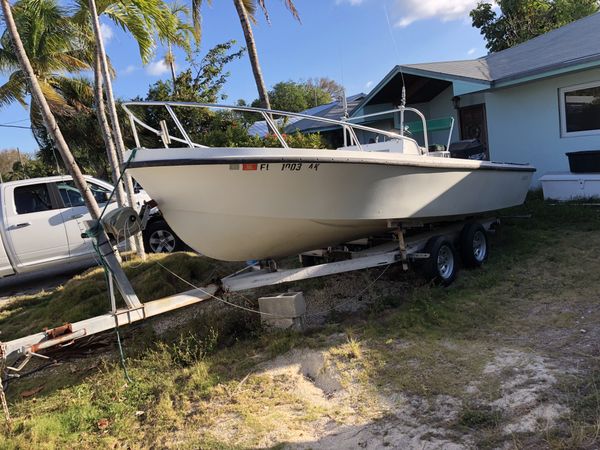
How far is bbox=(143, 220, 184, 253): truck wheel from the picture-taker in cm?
902

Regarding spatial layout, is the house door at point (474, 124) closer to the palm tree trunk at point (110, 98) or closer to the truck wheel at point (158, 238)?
the truck wheel at point (158, 238)

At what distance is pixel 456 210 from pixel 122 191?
5.50 meters

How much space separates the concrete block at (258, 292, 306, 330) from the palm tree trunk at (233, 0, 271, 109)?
893cm

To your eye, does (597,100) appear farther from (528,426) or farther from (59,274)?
(59,274)

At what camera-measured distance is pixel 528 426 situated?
3.04m

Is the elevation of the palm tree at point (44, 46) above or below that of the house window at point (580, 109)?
above

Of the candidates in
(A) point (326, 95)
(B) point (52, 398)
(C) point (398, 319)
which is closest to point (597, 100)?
(C) point (398, 319)

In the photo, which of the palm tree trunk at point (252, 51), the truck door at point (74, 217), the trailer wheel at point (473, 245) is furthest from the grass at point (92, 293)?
the palm tree trunk at point (252, 51)

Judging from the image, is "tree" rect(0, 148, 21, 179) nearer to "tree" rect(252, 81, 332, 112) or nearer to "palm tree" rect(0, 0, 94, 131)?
"tree" rect(252, 81, 332, 112)

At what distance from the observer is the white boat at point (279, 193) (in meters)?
4.30

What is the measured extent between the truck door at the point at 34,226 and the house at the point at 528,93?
8.70 metres

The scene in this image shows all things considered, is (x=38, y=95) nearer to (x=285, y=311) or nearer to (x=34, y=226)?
(x=34, y=226)

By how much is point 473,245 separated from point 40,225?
6.85m

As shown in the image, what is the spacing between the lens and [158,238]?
907cm
